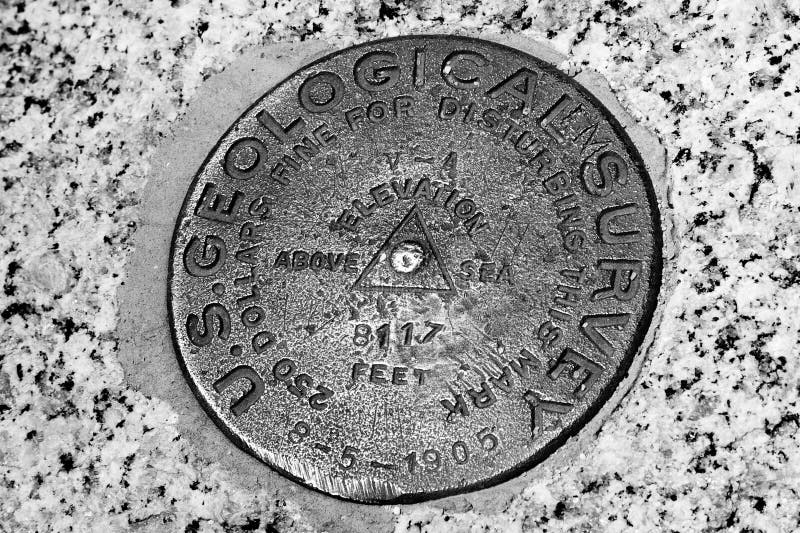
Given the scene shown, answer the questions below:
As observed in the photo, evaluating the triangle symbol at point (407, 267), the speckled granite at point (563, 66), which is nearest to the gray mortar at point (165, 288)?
the speckled granite at point (563, 66)

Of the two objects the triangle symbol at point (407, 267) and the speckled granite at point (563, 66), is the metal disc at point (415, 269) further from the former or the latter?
the speckled granite at point (563, 66)

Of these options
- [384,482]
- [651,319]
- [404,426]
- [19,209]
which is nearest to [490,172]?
[651,319]

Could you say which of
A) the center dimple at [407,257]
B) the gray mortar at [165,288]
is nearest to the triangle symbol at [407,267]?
the center dimple at [407,257]

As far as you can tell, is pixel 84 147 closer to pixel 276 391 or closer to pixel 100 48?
pixel 100 48

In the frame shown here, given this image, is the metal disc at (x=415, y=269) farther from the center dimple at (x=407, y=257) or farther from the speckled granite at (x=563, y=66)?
the speckled granite at (x=563, y=66)

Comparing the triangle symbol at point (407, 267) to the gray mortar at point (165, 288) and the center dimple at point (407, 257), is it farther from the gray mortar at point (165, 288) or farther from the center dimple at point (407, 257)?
the gray mortar at point (165, 288)
